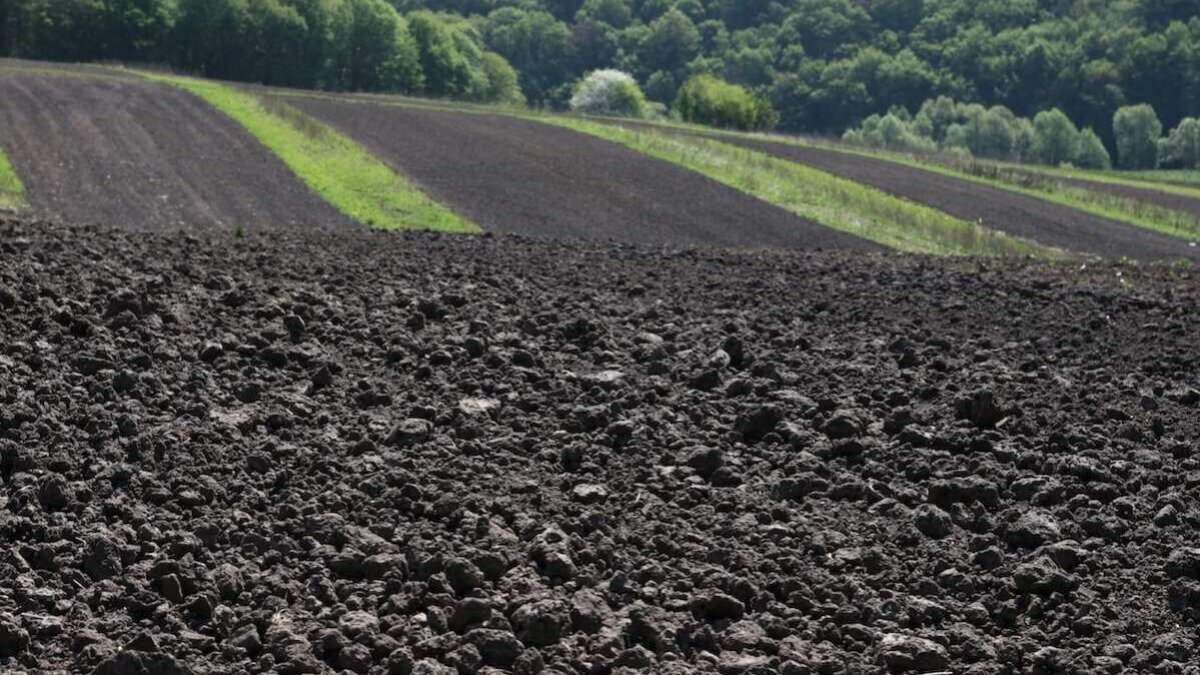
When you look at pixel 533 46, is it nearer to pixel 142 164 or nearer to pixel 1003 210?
pixel 1003 210

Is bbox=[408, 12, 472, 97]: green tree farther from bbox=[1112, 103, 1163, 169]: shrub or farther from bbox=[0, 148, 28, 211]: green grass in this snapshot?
bbox=[0, 148, 28, 211]: green grass

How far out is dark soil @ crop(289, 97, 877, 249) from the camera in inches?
1235

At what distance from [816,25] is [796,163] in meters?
95.9

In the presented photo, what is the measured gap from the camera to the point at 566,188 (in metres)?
36.6

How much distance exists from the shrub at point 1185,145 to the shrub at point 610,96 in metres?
34.0

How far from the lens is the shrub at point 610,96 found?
377ft

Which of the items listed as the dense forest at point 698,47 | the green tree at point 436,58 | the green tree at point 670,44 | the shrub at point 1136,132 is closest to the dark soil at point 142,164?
the dense forest at point 698,47

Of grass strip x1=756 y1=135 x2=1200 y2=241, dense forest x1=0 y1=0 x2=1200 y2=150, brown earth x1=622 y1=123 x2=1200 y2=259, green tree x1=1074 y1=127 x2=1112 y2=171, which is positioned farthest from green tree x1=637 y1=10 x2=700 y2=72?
brown earth x1=622 y1=123 x2=1200 y2=259

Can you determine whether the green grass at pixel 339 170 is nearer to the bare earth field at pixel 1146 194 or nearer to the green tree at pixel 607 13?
the bare earth field at pixel 1146 194

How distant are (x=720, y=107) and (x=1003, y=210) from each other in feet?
166

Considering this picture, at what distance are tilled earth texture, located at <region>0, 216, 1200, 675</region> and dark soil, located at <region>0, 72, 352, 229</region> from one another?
9657 mm

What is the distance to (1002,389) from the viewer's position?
14.5m

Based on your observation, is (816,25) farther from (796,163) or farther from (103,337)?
(103,337)

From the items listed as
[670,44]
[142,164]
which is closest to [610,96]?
[670,44]
